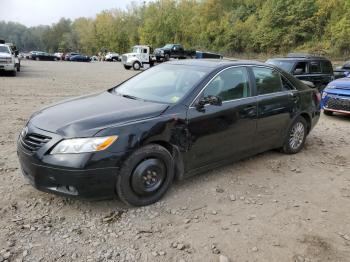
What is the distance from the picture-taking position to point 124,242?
3424 millimetres

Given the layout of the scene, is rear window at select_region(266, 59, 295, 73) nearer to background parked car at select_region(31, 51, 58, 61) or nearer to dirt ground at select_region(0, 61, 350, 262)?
dirt ground at select_region(0, 61, 350, 262)

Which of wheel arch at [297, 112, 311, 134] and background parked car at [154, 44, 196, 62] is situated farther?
background parked car at [154, 44, 196, 62]

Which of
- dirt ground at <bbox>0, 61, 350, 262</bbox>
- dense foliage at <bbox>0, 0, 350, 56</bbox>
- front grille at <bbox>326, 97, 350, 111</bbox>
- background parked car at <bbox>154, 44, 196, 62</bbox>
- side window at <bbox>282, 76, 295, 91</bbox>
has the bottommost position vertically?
dirt ground at <bbox>0, 61, 350, 262</bbox>

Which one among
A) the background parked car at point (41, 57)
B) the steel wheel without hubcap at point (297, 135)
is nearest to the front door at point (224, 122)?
the steel wheel without hubcap at point (297, 135)

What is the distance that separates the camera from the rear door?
527cm

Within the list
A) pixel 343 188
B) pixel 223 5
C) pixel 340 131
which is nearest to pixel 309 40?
pixel 223 5

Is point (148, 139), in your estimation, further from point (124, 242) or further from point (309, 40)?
point (309, 40)

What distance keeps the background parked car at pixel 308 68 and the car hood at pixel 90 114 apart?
7.83 m

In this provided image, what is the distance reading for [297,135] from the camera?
20.2 ft

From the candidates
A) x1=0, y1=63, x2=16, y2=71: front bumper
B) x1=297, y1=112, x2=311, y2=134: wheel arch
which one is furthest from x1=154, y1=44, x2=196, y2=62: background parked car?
x1=297, y1=112, x2=311, y2=134: wheel arch

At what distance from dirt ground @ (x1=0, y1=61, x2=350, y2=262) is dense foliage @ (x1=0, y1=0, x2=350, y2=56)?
4261cm

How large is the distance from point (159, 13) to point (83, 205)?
8062cm

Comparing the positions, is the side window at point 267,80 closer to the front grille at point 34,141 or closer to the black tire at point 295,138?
the black tire at point 295,138

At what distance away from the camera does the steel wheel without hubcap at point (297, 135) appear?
19.9 feet
